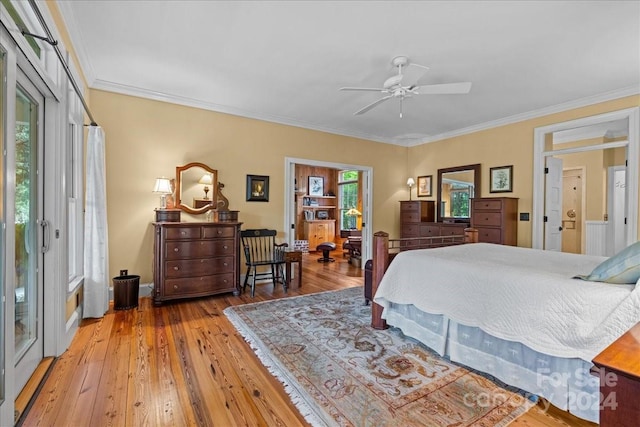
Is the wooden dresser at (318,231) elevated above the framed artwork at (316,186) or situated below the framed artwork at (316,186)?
A: below

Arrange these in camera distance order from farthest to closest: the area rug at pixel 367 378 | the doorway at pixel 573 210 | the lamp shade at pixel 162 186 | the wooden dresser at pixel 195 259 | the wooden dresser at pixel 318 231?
the wooden dresser at pixel 318 231 < the doorway at pixel 573 210 < the lamp shade at pixel 162 186 < the wooden dresser at pixel 195 259 < the area rug at pixel 367 378

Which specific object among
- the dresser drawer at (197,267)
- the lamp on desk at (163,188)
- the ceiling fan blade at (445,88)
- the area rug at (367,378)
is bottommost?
the area rug at (367,378)

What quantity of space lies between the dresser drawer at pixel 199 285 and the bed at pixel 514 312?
2.05 metres

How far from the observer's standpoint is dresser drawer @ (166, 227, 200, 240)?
3520 mm

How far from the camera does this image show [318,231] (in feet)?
28.0

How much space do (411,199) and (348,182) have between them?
8.82ft

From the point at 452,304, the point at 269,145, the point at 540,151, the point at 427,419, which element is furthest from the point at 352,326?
the point at 540,151

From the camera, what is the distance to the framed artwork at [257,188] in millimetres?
4602

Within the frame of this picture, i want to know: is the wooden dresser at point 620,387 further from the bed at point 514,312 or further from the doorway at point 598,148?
the doorway at point 598,148

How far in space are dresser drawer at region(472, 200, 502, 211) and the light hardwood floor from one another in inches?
135

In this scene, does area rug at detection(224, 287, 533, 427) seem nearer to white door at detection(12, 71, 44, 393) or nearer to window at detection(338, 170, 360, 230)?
white door at detection(12, 71, 44, 393)

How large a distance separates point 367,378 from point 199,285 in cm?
248

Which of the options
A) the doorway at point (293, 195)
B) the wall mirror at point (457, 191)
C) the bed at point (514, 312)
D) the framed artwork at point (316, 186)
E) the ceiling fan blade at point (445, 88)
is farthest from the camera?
the framed artwork at point (316, 186)

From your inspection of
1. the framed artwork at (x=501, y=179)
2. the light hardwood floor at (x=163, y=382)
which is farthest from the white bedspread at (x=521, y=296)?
the framed artwork at (x=501, y=179)
